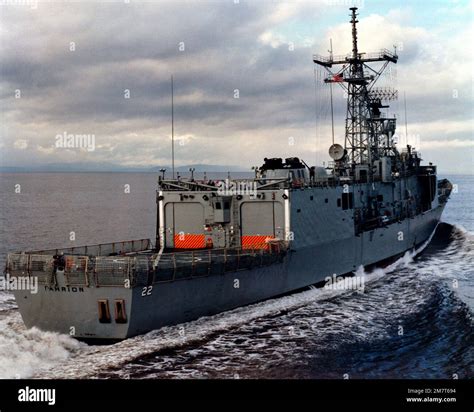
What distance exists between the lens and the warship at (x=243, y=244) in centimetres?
1947

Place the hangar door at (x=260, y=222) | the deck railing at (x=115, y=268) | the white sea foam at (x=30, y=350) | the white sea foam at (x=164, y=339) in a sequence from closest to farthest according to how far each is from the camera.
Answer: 1. the white sea foam at (x=164, y=339)
2. the white sea foam at (x=30, y=350)
3. the deck railing at (x=115, y=268)
4. the hangar door at (x=260, y=222)

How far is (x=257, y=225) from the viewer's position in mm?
26797

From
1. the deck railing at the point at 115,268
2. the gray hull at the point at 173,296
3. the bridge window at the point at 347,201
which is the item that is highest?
the bridge window at the point at 347,201

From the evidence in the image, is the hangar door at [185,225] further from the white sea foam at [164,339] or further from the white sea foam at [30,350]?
the white sea foam at [30,350]

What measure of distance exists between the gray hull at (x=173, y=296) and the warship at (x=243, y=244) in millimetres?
45

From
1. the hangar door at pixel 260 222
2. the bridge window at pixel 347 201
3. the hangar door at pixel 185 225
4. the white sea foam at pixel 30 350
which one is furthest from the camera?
the bridge window at pixel 347 201

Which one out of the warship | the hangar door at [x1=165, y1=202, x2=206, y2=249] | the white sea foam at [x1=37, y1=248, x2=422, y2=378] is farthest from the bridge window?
the hangar door at [x1=165, y1=202, x2=206, y2=249]

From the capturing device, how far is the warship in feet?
63.9

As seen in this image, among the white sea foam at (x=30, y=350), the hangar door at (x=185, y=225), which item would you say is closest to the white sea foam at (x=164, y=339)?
the white sea foam at (x=30, y=350)

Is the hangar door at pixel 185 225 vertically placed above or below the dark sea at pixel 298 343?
above

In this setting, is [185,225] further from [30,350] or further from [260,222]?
[30,350]

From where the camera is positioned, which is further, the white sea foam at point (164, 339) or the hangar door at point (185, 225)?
the hangar door at point (185, 225)
